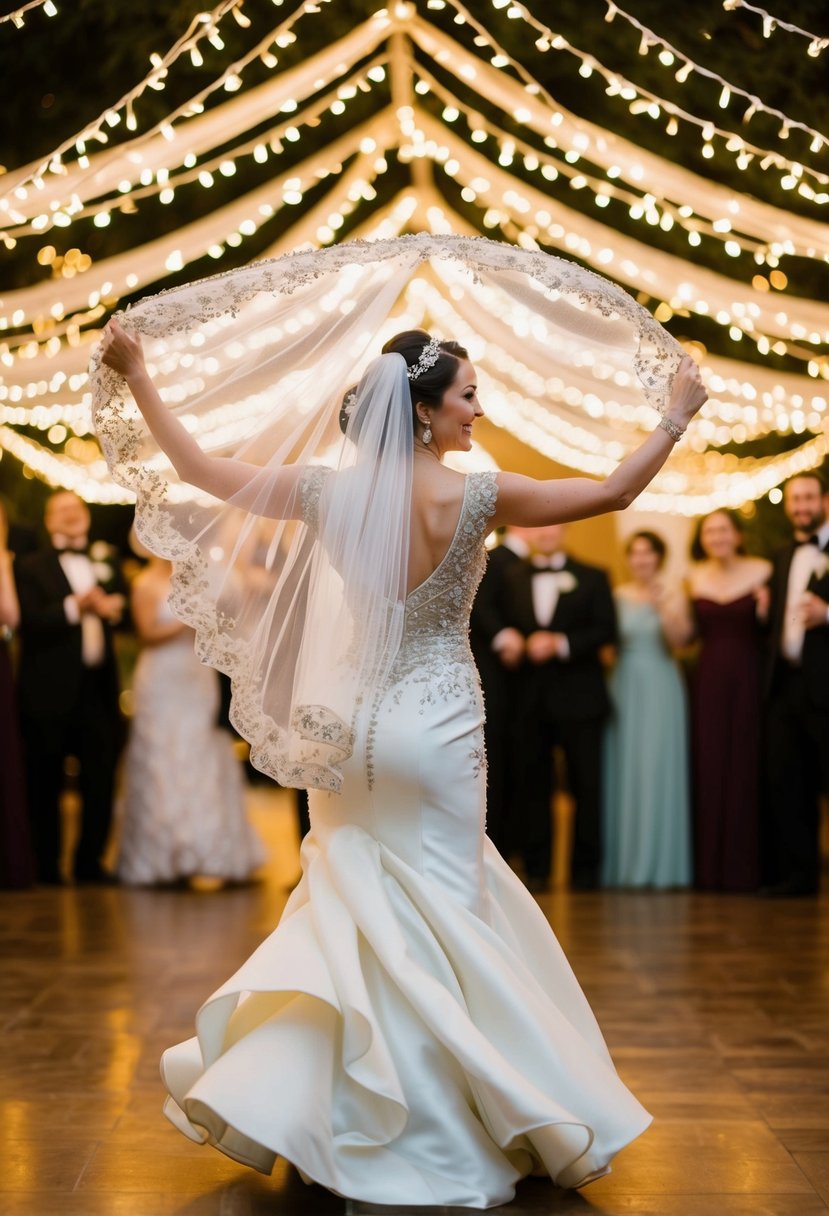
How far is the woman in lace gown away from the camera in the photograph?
298 inches

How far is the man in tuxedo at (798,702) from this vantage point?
7.24 metres

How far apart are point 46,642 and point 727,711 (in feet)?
10.5

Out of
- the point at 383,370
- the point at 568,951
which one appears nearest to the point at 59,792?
the point at 568,951

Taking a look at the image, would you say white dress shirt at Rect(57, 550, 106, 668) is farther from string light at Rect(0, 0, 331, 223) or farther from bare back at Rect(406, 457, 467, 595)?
bare back at Rect(406, 457, 467, 595)

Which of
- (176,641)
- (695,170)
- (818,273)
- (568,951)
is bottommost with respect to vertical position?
(568,951)

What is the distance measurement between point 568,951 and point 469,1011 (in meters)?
2.55

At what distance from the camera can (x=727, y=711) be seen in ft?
24.7

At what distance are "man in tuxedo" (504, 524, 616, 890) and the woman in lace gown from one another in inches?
52.8

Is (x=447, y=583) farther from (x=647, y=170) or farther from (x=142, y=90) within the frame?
(x=647, y=170)

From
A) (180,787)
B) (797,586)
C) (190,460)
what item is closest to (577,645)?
(797,586)

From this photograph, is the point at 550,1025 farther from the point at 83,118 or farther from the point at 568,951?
the point at 83,118

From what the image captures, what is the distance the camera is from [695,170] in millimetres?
8969

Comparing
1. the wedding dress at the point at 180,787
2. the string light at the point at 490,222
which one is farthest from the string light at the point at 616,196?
the wedding dress at the point at 180,787

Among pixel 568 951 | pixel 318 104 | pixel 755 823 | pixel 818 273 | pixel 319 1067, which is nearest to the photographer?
pixel 319 1067
